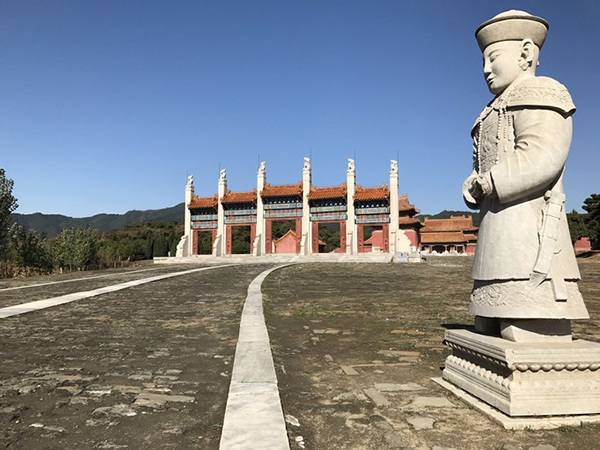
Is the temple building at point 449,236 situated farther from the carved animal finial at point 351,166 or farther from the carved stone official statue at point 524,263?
the carved stone official statue at point 524,263

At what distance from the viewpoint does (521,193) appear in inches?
111

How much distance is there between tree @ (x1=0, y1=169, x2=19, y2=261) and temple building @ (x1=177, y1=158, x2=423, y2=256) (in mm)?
16630

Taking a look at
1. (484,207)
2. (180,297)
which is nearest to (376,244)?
(180,297)

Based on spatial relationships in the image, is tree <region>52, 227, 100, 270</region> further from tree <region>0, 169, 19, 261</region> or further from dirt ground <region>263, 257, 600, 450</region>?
dirt ground <region>263, 257, 600, 450</region>

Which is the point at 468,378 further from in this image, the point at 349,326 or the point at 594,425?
the point at 349,326

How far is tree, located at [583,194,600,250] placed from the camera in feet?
118

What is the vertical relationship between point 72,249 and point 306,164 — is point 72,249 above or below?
below

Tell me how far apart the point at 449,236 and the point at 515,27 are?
49.4 metres

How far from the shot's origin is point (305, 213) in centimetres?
3753

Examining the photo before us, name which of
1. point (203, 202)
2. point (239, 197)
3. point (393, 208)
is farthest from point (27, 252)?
point (393, 208)

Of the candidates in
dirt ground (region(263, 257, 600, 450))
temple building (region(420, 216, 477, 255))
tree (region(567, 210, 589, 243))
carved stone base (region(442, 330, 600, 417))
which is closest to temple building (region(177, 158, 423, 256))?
temple building (region(420, 216, 477, 255))

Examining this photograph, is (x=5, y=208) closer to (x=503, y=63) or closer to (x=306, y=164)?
(x=306, y=164)

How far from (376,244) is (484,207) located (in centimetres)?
4662

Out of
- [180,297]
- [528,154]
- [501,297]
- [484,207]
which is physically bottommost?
[180,297]
